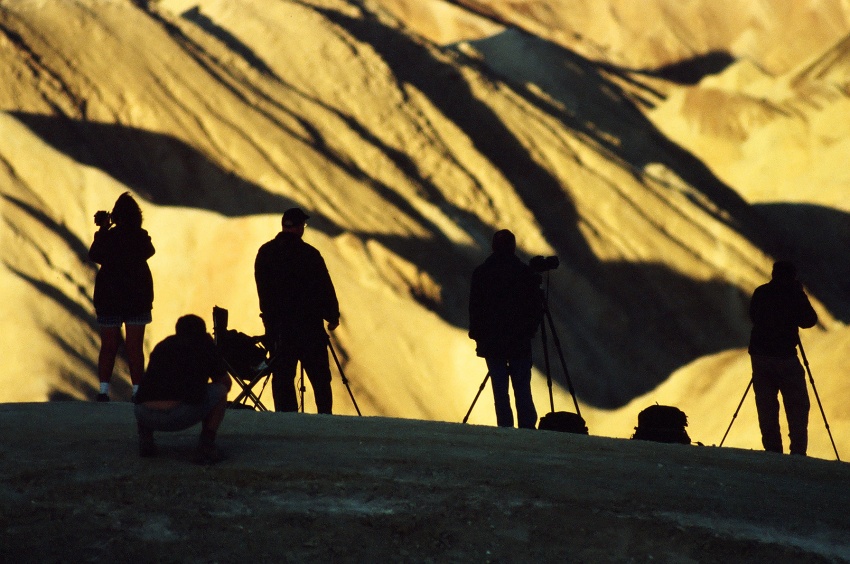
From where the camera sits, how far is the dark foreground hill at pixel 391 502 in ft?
20.9

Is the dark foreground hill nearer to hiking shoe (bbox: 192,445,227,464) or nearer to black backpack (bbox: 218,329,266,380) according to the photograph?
hiking shoe (bbox: 192,445,227,464)

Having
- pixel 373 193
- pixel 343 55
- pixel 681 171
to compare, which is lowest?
pixel 373 193

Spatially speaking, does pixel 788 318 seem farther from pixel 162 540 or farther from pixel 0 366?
pixel 0 366

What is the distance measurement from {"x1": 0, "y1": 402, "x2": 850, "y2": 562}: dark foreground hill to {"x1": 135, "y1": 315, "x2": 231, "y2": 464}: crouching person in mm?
324

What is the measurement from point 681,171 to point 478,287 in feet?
136

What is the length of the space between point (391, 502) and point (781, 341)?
4500 mm

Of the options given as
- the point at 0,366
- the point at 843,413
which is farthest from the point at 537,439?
the point at 0,366

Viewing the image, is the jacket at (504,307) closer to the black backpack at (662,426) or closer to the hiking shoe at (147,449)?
the black backpack at (662,426)

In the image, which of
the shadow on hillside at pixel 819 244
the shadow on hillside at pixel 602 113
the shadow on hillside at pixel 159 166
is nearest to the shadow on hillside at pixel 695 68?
the shadow on hillside at pixel 602 113

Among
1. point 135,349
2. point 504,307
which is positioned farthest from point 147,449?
point 504,307

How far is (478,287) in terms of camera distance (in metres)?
10.2

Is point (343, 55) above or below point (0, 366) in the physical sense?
above

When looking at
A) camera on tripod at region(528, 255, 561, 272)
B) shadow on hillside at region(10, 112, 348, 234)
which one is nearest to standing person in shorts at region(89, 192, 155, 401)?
camera on tripod at region(528, 255, 561, 272)

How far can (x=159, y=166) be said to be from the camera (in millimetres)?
31422
